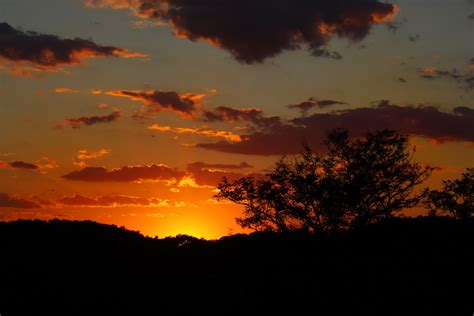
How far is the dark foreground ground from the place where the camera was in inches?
997

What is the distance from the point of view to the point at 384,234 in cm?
3366

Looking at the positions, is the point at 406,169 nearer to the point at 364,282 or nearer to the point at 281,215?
the point at 281,215

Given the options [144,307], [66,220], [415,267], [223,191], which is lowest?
[144,307]

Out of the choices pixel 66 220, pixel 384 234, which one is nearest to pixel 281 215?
pixel 384 234

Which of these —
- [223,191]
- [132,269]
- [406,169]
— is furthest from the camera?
[223,191]

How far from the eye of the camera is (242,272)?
1174 inches

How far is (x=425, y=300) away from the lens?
24.8 m

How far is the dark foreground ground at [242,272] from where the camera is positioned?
997 inches

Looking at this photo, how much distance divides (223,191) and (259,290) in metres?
26.2

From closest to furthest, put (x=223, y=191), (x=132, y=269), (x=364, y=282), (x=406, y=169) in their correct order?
(x=364, y=282) < (x=132, y=269) < (x=406, y=169) < (x=223, y=191)

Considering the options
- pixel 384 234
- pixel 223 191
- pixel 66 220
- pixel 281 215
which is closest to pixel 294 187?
pixel 281 215

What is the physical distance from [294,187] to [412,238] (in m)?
19.2

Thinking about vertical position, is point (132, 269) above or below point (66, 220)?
below

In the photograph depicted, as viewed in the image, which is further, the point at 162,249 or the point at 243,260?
the point at 162,249
